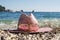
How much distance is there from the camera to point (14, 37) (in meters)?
6.82

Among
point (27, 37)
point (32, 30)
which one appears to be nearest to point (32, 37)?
point (27, 37)

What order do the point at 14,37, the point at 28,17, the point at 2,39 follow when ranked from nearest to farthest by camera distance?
the point at 2,39
the point at 14,37
the point at 28,17

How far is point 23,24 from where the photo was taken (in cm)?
798

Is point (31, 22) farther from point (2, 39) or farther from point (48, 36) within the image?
point (2, 39)

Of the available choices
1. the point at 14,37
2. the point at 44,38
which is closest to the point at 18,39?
the point at 14,37

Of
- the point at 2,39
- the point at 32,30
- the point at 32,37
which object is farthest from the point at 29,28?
the point at 2,39

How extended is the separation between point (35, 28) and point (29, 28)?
0.19 metres

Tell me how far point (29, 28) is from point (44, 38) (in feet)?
3.62

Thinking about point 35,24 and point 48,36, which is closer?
point 48,36

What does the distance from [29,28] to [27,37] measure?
1.04 meters

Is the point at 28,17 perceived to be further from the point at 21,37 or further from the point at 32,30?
the point at 21,37

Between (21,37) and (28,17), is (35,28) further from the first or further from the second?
(21,37)

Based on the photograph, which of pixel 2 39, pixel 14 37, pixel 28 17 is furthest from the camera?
pixel 28 17

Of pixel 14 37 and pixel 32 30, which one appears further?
pixel 32 30
